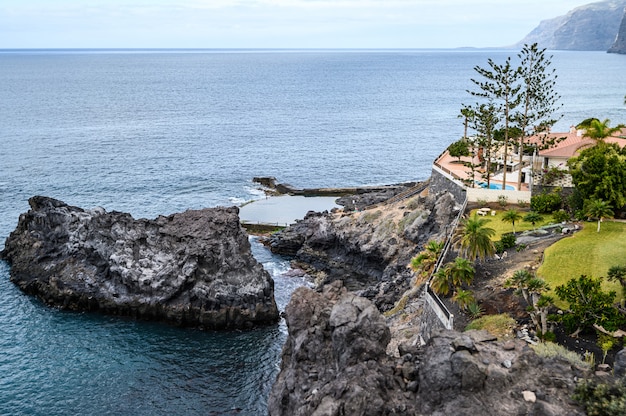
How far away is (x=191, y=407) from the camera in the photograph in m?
45.0

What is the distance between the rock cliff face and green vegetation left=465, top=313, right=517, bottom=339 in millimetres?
20688

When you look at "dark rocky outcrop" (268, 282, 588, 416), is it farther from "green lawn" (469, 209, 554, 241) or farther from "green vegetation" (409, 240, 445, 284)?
"green lawn" (469, 209, 554, 241)

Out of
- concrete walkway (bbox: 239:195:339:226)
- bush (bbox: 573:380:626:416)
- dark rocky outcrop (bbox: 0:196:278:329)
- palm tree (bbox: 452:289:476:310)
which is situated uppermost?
bush (bbox: 573:380:626:416)

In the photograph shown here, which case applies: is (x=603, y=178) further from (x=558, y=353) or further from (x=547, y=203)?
(x=558, y=353)

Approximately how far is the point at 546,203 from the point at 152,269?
121 ft

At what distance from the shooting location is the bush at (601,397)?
2656 cm

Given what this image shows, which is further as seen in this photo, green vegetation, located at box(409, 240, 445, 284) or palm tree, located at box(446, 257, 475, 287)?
green vegetation, located at box(409, 240, 445, 284)

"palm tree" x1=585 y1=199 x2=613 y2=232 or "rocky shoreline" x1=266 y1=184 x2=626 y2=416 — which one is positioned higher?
"palm tree" x1=585 y1=199 x2=613 y2=232

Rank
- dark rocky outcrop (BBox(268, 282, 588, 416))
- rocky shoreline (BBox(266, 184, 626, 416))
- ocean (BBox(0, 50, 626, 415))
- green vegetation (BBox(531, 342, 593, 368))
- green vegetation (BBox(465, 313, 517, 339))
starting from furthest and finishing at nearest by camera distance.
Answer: ocean (BBox(0, 50, 626, 415))
green vegetation (BBox(465, 313, 517, 339))
green vegetation (BBox(531, 342, 593, 368))
rocky shoreline (BBox(266, 184, 626, 416))
dark rocky outcrop (BBox(268, 282, 588, 416))

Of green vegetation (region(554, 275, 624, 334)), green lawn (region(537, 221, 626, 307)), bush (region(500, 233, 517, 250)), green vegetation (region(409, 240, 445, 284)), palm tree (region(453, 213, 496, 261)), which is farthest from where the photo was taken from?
green vegetation (region(409, 240, 445, 284))

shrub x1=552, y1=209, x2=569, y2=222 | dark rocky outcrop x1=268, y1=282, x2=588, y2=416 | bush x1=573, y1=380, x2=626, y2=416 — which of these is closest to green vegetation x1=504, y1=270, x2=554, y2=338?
dark rocky outcrop x1=268, y1=282, x2=588, y2=416

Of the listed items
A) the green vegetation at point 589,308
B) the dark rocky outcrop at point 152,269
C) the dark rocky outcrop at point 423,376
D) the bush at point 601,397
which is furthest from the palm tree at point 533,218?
the bush at point 601,397

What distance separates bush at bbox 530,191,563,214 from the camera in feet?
186

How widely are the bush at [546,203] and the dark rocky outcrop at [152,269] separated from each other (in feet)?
84.7
